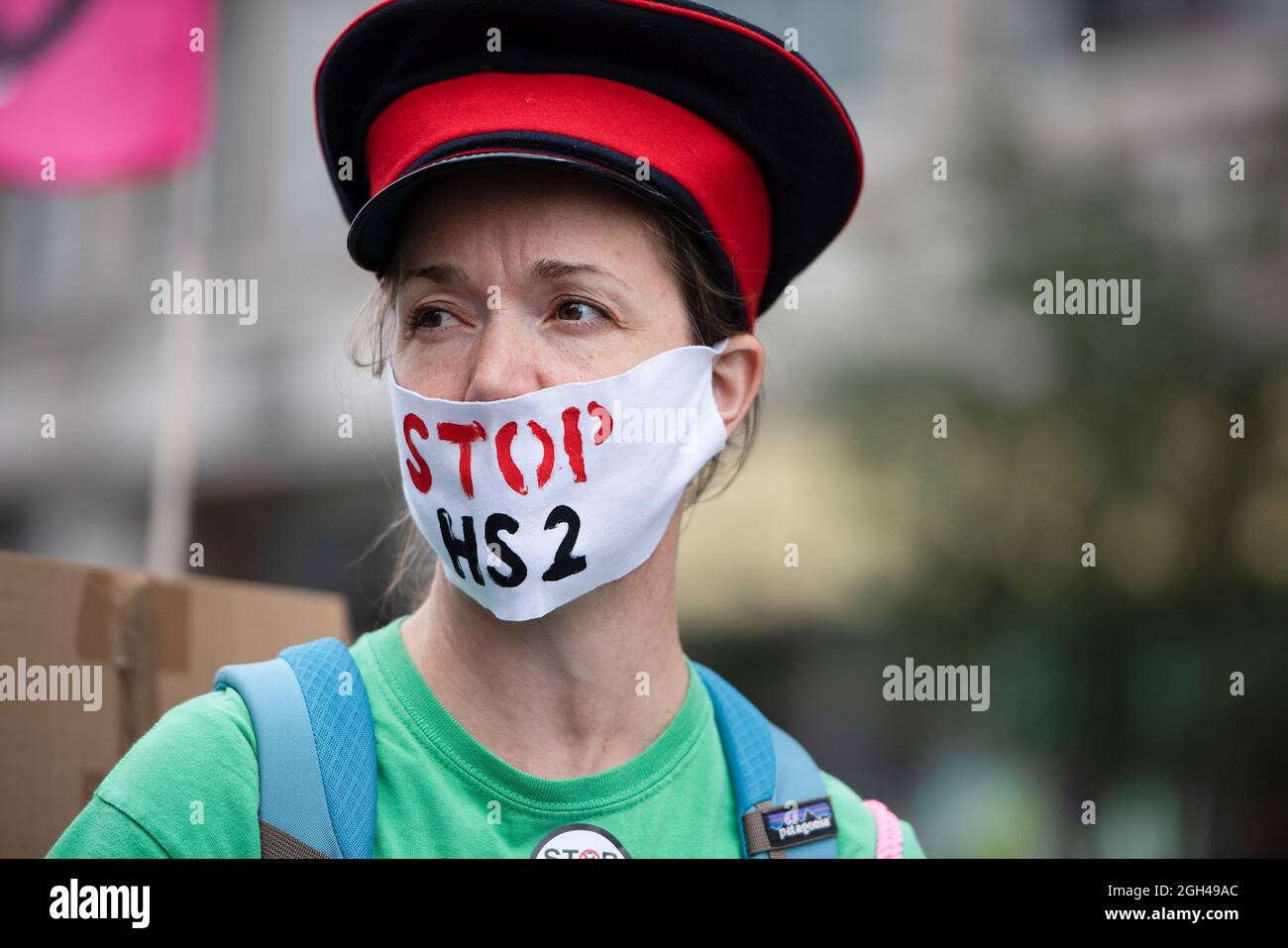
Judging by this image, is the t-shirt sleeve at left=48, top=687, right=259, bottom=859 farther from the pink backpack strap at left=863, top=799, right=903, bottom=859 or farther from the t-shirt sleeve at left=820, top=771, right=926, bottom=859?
the pink backpack strap at left=863, top=799, right=903, bottom=859

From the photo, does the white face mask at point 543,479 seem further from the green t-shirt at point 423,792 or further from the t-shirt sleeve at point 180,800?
the t-shirt sleeve at point 180,800

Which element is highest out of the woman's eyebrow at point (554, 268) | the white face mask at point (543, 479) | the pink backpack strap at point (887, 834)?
the woman's eyebrow at point (554, 268)

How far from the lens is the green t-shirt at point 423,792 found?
211 centimetres

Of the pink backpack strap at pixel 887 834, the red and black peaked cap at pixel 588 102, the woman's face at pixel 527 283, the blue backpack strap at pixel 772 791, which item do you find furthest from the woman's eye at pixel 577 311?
the pink backpack strap at pixel 887 834

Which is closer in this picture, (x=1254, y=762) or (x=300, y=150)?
(x=1254, y=762)

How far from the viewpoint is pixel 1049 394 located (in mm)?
8078

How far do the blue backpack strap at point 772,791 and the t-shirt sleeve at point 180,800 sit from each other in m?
0.92

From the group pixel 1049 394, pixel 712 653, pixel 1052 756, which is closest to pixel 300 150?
pixel 712 653

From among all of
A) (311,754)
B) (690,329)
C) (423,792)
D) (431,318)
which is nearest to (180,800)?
(311,754)

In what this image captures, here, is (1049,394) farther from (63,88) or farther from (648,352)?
(648,352)

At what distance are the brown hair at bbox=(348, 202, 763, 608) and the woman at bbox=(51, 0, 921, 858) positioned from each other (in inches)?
0.4

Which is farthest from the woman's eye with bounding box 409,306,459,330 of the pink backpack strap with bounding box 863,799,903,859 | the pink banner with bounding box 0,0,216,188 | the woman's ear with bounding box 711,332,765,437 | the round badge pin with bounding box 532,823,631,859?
the pink banner with bounding box 0,0,216,188
